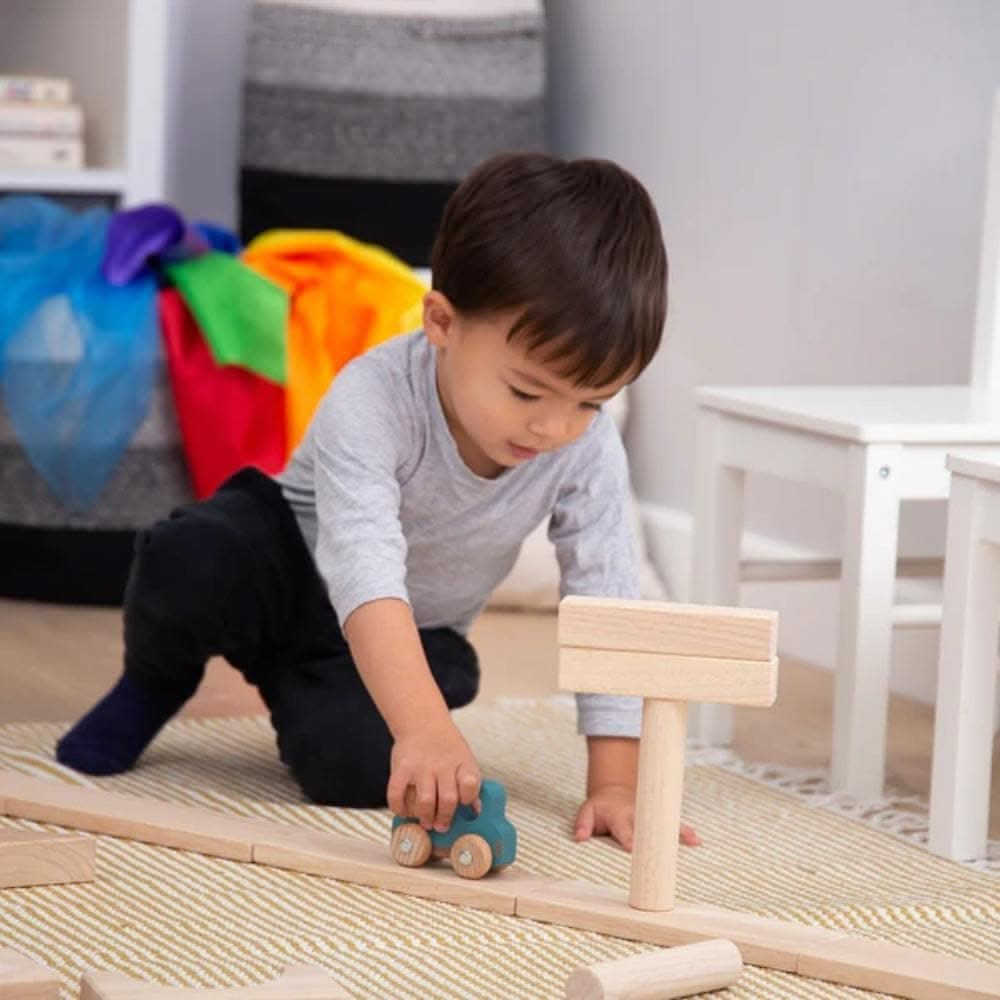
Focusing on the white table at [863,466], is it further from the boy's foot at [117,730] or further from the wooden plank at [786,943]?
the boy's foot at [117,730]

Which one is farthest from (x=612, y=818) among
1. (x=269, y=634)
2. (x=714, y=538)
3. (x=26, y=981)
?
(x=26, y=981)

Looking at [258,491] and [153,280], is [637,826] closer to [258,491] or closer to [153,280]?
[258,491]

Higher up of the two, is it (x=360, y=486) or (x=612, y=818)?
(x=360, y=486)

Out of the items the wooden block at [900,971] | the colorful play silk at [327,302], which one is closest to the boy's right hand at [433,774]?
the wooden block at [900,971]

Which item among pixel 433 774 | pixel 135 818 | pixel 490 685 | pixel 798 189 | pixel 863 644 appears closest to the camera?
pixel 433 774

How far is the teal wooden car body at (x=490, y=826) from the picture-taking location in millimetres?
1104

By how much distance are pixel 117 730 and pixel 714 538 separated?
1.67 feet

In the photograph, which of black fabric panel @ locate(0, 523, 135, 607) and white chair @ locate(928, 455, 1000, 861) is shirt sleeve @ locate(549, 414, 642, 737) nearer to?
white chair @ locate(928, 455, 1000, 861)

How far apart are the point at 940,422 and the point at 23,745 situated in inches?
27.9

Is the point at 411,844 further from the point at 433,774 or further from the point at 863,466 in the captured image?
the point at 863,466

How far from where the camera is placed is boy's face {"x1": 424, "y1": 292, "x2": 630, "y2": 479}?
114 cm

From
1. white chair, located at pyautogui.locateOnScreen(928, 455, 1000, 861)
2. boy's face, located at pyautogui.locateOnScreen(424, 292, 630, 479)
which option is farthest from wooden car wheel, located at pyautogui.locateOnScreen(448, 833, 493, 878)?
white chair, located at pyautogui.locateOnScreen(928, 455, 1000, 861)

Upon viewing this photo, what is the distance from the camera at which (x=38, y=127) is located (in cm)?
241

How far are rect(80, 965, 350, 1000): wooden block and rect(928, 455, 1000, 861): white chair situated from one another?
54 centimetres
